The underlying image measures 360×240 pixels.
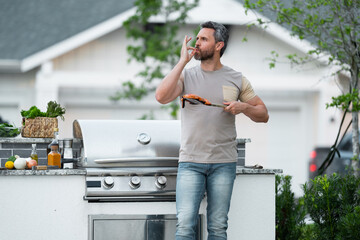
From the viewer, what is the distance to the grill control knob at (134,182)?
4.66 meters

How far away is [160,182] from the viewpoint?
4672 mm

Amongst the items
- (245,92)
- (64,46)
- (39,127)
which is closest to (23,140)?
(39,127)

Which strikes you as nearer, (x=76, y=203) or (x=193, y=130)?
(x=193, y=130)

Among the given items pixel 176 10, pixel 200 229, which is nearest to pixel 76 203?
pixel 200 229

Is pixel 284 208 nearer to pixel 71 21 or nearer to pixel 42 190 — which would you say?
pixel 42 190

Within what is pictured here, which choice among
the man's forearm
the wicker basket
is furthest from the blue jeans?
the wicker basket

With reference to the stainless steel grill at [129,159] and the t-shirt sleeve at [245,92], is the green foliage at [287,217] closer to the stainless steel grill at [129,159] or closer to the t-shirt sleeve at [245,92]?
the stainless steel grill at [129,159]

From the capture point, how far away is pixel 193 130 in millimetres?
4344

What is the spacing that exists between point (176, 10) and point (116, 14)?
2242 millimetres

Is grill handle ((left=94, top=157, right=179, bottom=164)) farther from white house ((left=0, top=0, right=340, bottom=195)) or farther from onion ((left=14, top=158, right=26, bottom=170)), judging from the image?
Result: white house ((left=0, top=0, right=340, bottom=195))

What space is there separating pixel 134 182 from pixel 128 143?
336mm

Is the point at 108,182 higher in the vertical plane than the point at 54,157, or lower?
lower

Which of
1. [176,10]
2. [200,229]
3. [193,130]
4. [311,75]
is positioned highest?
[176,10]

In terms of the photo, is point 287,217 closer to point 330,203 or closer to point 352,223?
point 330,203
